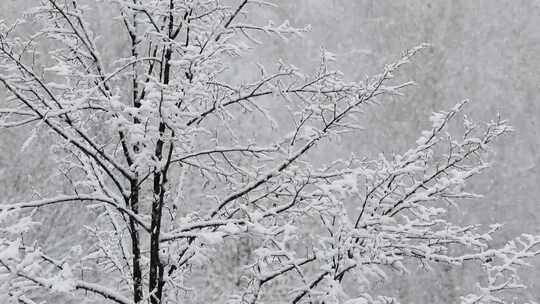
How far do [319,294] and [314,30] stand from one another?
1750cm

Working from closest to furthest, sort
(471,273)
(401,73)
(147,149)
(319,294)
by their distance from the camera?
(147,149)
(319,294)
(471,273)
(401,73)

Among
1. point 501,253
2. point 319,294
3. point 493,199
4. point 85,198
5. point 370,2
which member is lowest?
point 319,294

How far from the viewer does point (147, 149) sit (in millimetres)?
2736

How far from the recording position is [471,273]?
15406mm

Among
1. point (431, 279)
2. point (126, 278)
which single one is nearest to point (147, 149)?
point (126, 278)

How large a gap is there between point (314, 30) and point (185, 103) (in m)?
17.2

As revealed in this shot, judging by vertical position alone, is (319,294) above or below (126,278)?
below

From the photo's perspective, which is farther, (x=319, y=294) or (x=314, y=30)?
(x=314, y=30)

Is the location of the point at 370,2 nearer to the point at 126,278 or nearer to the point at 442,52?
the point at 442,52

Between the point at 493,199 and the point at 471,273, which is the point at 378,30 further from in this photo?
the point at 471,273

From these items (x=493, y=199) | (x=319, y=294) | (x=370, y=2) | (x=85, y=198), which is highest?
(x=370, y=2)

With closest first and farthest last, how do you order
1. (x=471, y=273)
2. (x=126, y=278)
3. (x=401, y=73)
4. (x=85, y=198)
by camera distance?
(x=85, y=198) < (x=126, y=278) < (x=471, y=273) < (x=401, y=73)

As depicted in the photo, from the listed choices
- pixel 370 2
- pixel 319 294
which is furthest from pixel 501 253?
pixel 370 2

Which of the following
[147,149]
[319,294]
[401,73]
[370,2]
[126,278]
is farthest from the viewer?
[370,2]
